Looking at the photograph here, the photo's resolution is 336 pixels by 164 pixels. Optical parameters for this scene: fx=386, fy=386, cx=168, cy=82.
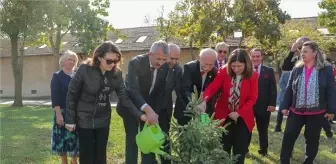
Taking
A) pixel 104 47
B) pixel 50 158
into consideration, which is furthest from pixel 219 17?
pixel 104 47

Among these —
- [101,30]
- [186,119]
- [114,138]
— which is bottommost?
[114,138]

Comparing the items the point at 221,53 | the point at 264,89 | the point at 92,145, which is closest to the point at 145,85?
the point at 92,145

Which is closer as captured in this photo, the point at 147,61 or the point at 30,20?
the point at 147,61

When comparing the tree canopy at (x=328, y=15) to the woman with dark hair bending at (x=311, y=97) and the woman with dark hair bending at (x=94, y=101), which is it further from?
the woman with dark hair bending at (x=94, y=101)

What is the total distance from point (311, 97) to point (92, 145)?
3069mm

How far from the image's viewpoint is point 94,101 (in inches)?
178

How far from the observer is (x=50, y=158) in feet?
21.4

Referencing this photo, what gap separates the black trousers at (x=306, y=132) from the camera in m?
5.46

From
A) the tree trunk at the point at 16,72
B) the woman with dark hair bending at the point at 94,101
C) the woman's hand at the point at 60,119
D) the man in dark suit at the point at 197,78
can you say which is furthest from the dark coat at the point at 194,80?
the tree trunk at the point at 16,72

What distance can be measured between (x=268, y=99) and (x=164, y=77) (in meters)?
2.74

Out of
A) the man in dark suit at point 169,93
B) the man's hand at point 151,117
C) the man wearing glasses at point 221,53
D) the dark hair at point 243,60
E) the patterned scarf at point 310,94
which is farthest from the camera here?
the man wearing glasses at point 221,53

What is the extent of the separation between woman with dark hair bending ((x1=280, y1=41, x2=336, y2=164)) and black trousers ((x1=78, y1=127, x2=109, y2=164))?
8.74 ft

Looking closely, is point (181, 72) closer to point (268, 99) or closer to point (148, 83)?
point (148, 83)

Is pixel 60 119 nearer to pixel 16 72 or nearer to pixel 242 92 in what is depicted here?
pixel 242 92
